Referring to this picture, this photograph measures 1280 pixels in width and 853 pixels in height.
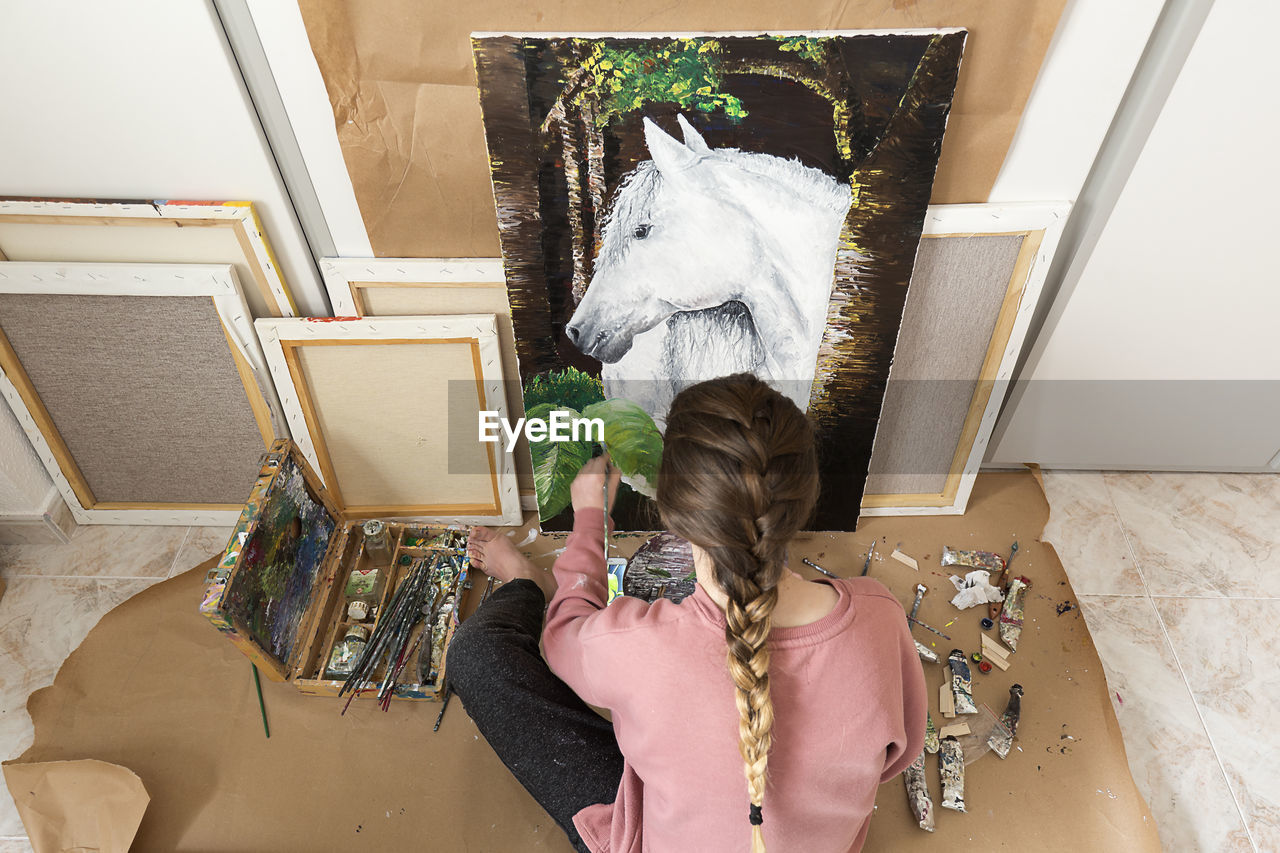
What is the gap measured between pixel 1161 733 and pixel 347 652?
1.65 meters

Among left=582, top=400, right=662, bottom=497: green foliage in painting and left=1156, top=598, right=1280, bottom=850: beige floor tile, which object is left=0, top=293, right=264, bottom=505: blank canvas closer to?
left=582, top=400, right=662, bottom=497: green foliage in painting

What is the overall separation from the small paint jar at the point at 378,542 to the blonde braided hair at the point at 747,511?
1.02 m

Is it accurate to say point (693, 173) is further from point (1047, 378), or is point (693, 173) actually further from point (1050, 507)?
point (1050, 507)

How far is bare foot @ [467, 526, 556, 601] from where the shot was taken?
1.67 m

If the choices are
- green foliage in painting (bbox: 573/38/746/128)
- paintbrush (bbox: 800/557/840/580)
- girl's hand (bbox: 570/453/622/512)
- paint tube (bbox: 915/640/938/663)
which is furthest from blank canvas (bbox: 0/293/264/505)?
paint tube (bbox: 915/640/938/663)

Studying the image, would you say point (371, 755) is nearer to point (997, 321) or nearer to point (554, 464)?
point (554, 464)

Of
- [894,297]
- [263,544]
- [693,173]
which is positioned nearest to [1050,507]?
[894,297]

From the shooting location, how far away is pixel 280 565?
60.7 inches

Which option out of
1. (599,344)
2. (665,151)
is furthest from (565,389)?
(665,151)

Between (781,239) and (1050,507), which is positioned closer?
(781,239)

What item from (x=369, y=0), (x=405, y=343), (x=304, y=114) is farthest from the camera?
(x=405, y=343)

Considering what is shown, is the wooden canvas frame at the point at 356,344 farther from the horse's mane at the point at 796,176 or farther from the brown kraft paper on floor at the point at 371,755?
the horse's mane at the point at 796,176

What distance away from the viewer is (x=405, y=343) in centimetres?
154

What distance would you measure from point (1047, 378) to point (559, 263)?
3.59 ft
